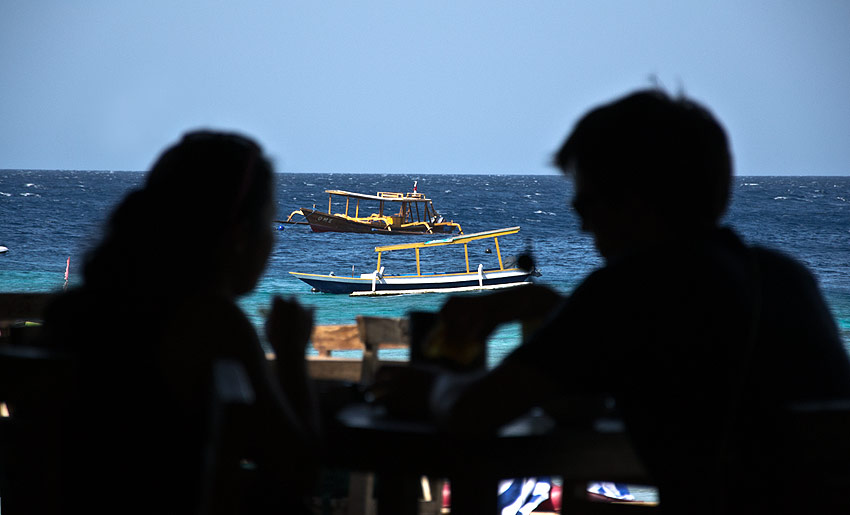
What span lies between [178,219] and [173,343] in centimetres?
21

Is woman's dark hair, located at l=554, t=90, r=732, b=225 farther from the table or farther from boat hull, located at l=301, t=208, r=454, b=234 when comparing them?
boat hull, located at l=301, t=208, r=454, b=234

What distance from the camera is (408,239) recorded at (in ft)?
168

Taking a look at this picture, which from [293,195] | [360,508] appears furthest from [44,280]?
[293,195]

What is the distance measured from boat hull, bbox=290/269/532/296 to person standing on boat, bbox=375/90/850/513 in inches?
908

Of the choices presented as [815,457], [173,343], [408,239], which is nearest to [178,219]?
[173,343]

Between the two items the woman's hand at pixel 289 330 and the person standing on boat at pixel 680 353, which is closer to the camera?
the person standing on boat at pixel 680 353

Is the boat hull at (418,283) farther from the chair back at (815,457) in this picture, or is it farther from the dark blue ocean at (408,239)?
the chair back at (815,457)

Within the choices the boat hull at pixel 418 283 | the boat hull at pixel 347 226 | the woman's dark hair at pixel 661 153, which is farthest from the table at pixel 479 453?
the boat hull at pixel 347 226

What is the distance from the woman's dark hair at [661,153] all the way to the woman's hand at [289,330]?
54cm

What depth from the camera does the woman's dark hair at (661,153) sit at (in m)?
1.29

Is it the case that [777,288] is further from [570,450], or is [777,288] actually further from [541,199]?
[541,199]

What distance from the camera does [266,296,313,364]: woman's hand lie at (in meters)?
1.41

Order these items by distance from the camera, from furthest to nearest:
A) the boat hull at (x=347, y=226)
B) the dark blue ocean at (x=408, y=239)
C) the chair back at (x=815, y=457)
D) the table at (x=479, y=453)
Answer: the boat hull at (x=347, y=226) < the dark blue ocean at (x=408, y=239) < the table at (x=479, y=453) < the chair back at (x=815, y=457)

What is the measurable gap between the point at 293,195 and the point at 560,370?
8510cm
